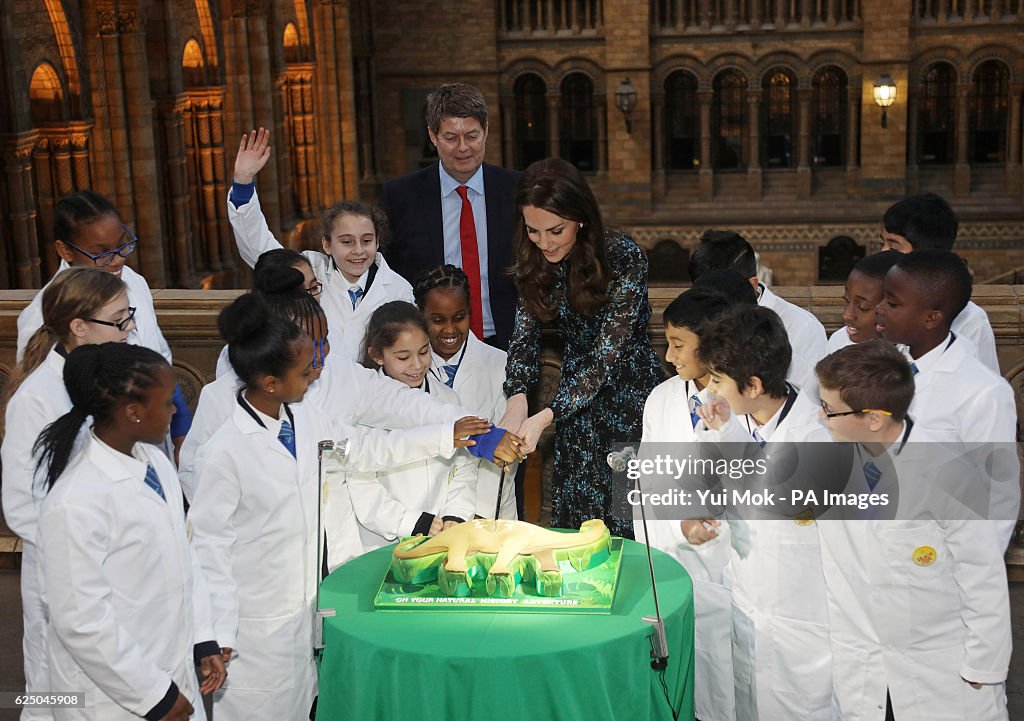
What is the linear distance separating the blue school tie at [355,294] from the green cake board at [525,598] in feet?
6.06

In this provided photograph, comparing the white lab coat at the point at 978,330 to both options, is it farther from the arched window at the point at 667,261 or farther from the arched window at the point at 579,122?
the arched window at the point at 579,122

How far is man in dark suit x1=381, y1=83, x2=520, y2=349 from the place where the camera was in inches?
218

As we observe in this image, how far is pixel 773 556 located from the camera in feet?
13.0

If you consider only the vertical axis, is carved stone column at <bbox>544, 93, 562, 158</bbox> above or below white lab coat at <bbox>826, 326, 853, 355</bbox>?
above

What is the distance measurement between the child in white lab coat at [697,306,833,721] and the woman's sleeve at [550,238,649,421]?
568mm

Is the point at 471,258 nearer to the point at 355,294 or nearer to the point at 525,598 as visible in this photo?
the point at 355,294

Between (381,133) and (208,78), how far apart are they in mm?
7000

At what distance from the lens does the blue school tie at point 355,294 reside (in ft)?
18.1

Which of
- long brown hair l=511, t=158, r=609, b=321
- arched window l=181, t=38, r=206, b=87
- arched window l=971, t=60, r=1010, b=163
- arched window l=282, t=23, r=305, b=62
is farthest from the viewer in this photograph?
arched window l=971, t=60, r=1010, b=163

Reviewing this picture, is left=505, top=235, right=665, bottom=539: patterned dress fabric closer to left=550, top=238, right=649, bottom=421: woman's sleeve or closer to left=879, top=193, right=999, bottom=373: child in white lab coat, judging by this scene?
left=550, top=238, right=649, bottom=421: woman's sleeve

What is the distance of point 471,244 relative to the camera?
555 centimetres

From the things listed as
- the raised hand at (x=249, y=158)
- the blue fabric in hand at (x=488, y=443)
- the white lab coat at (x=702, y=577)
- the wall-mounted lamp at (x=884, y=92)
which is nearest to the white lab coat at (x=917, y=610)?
the white lab coat at (x=702, y=577)

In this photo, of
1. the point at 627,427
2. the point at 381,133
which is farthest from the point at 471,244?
the point at 381,133

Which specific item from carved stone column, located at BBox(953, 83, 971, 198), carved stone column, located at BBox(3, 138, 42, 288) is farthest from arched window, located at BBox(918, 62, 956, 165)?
carved stone column, located at BBox(3, 138, 42, 288)
